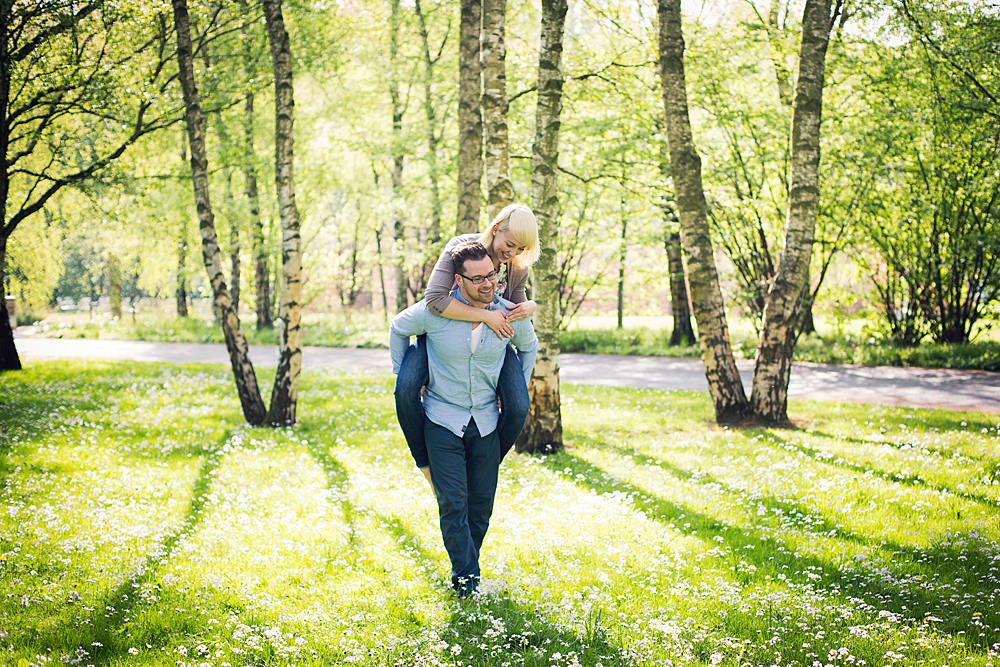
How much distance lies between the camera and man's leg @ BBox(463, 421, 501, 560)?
417cm

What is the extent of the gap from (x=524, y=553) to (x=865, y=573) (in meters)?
2.31

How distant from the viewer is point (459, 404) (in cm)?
409

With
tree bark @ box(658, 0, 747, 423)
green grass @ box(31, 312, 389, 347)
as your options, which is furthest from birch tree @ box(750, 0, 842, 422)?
green grass @ box(31, 312, 389, 347)

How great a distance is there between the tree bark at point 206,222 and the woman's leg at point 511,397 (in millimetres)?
6454

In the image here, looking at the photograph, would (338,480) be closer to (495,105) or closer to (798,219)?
(495,105)

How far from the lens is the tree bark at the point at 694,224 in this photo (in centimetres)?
936

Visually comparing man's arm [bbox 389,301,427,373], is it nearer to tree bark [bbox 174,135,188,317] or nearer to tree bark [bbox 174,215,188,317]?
tree bark [bbox 174,135,188,317]

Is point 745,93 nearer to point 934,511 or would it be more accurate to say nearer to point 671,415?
point 671,415

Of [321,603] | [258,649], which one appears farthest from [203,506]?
[258,649]

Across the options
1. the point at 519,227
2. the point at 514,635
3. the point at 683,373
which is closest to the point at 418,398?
the point at 519,227

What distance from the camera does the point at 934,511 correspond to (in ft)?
18.0

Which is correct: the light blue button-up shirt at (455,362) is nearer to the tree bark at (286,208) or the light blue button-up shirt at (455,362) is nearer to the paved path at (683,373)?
the tree bark at (286,208)

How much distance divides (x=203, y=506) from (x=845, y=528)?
5.47 m

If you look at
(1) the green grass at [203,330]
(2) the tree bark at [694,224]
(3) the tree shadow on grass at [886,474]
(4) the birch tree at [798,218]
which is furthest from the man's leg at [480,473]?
(1) the green grass at [203,330]
